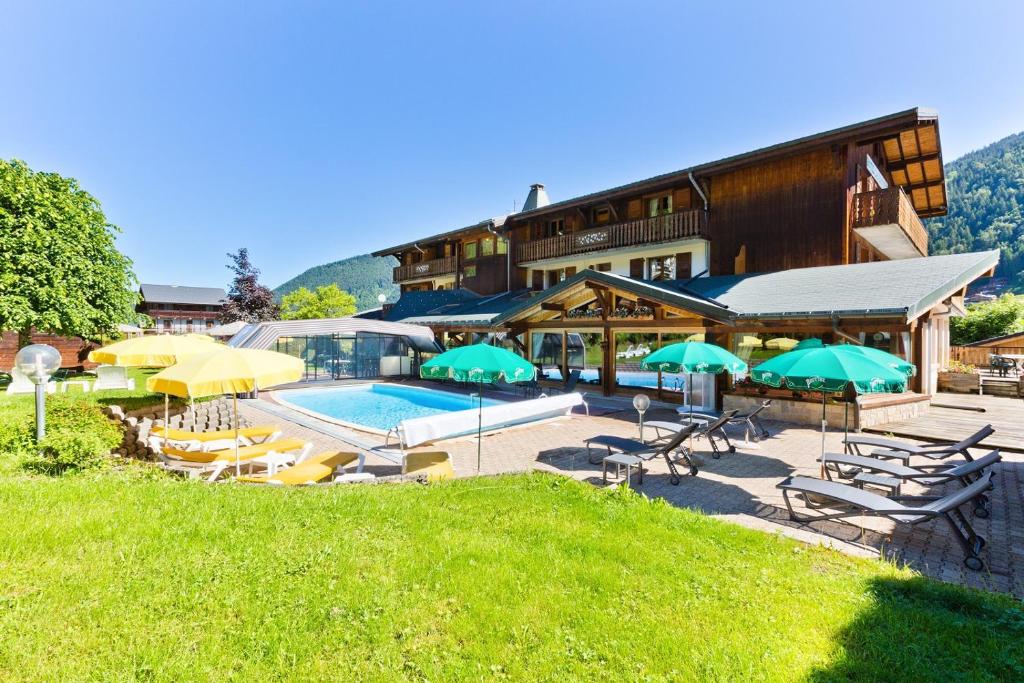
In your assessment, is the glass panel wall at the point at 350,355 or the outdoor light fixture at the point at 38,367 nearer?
the outdoor light fixture at the point at 38,367

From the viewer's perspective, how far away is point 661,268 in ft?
Answer: 67.8

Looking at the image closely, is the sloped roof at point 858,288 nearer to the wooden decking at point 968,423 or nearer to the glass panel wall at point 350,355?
the wooden decking at point 968,423

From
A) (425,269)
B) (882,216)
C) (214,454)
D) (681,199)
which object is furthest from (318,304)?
(882,216)

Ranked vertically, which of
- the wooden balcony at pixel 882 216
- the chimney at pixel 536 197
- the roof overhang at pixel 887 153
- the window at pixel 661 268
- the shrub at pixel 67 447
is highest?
the chimney at pixel 536 197

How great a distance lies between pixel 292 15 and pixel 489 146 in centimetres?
1411

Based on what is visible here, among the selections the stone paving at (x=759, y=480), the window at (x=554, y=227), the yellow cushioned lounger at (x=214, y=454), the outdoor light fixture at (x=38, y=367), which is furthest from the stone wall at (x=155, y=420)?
the window at (x=554, y=227)

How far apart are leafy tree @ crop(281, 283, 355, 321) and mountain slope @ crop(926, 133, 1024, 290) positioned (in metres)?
92.4

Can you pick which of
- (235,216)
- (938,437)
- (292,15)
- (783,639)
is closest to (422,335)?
(292,15)

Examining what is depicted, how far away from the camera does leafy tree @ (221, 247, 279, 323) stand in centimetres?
4272

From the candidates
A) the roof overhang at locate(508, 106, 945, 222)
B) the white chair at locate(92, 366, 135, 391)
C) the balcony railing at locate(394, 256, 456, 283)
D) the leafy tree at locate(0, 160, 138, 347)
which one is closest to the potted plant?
the roof overhang at locate(508, 106, 945, 222)

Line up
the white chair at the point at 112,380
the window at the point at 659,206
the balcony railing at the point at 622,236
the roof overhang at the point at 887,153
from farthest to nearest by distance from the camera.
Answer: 1. the window at the point at 659,206
2. the balcony railing at the point at 622,236
3. the white chair at the point at 112,380
4. the roof overhang at the point at 887,153

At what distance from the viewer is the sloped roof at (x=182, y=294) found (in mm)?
66125

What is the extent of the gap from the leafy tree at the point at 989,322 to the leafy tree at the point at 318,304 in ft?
164

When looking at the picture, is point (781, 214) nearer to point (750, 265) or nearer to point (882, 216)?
point (750, 265)
